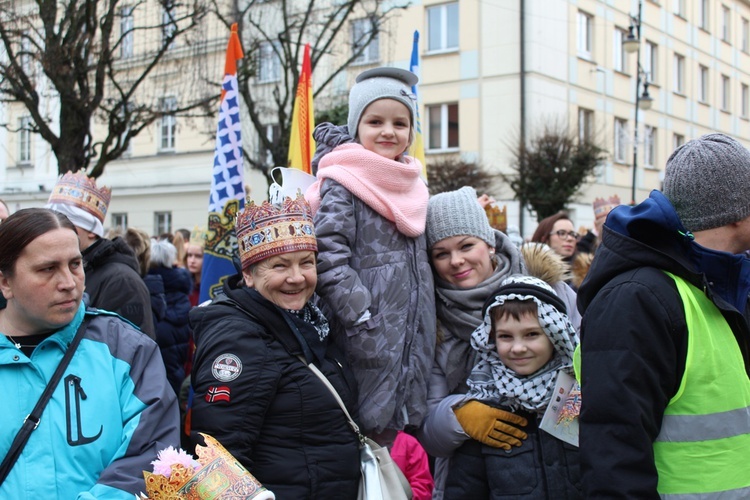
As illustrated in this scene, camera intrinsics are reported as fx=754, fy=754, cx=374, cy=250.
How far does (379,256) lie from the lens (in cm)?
318

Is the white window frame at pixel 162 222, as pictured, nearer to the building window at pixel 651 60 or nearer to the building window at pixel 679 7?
the building window at pixel 651 60

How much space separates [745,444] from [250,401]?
1.60 m

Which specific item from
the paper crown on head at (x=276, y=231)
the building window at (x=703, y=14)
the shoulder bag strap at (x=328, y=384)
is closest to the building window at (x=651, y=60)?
the building window at (x=703, y=14)

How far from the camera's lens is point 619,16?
84.7 feet

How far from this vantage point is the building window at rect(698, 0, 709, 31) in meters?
31.6

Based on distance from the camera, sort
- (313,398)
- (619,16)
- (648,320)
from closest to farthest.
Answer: (648,320), (313,398), (619,16)

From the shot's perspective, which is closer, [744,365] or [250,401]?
[744,365]

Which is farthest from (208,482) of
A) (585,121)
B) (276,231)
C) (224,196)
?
(585,121)

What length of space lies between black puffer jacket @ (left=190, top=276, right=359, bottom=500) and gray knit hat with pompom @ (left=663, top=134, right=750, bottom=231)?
1453mm

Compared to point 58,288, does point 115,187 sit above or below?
above

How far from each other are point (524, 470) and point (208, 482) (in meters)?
1.32

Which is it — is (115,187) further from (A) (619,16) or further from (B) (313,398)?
(B) (313,398)

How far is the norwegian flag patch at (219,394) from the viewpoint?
2.67 metres

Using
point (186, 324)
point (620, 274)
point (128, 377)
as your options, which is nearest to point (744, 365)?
point (620, 274)
